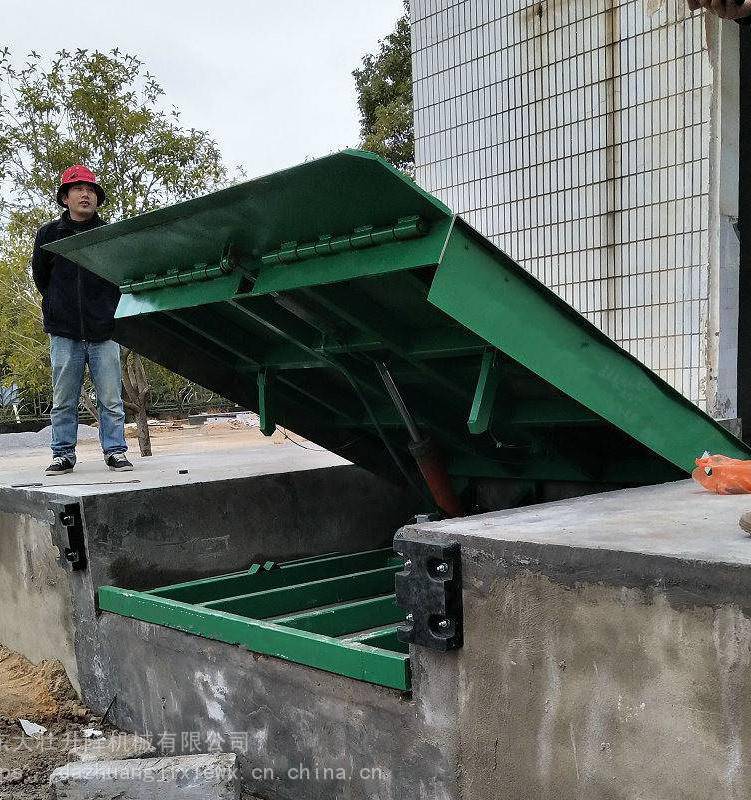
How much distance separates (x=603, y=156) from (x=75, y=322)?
4113mm

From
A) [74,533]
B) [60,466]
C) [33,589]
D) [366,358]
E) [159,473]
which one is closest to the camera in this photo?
[366,358]

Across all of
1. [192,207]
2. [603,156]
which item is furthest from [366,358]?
[603,156]

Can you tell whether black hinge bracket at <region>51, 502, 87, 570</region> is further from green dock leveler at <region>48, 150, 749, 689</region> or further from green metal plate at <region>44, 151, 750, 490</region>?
green metal plate at <region>44, 151, 750, 490</region>

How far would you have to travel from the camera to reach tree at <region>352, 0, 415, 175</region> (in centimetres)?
2075

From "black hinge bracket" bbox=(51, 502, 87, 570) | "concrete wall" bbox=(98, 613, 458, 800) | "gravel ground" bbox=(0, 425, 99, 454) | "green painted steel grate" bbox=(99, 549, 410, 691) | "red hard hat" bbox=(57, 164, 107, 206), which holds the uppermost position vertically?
→ "red hard hat" bbox=(57, 164, 107, 206)

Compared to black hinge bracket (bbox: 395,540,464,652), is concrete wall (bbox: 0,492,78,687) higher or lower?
lower

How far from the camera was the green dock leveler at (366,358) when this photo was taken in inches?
114

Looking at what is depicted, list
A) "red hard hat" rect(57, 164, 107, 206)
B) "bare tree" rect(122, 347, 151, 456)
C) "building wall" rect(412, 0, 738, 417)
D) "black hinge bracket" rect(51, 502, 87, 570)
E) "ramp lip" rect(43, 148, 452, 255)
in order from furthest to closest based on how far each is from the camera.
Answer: "bare tree" rect(122, 347, 151, 456), "building wall" rect(412, 0, 738, 417), "red hard hat" rect(57, 164, 107, 206), "black hinge bracket" rect(51, 502, 87, 570), "ramp lip" rect(43, 148, 452, 255)

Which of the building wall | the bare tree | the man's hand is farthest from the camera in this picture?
the bare tree

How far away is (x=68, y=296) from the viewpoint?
18.6 feet

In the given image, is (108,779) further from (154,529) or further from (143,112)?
(143,112)

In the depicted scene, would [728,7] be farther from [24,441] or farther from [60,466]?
[24,441]

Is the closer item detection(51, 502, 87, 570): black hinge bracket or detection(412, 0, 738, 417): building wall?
detection(51, 502, 87, 570): black hinge bracket

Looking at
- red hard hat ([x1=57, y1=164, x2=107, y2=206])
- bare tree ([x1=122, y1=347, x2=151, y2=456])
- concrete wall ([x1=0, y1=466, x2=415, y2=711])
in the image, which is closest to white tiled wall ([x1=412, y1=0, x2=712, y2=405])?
concrete wall ([x1=0, y1=466, x2=415, y2=711])
